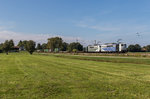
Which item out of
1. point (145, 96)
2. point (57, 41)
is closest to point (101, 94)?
point (145, 96)

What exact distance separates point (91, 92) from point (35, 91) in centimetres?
264

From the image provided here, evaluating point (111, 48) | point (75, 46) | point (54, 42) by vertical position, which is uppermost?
point (54, 42)

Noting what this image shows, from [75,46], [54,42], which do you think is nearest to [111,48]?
[75,46]

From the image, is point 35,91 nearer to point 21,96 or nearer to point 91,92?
point 21,96

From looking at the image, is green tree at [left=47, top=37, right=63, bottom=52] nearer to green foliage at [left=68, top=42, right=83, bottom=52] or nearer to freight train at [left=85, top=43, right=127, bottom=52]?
green foliage at [left=68, top=42, right=83, bottom=52]

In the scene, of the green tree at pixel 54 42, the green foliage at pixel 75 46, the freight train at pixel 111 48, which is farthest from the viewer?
the green foliage at pixel 75 46

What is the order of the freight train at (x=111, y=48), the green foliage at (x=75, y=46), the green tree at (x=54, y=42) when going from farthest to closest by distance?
the green foliage at (x=75, y=46) < the green tree at (x=54, y=42) < the freight train at (x=111, y=48)

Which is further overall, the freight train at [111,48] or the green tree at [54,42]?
the green tree at [54,42]

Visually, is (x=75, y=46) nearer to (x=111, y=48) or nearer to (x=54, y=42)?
(x=54, y=42)

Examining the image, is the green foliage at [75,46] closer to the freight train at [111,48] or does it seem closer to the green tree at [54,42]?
the green tree at [54,42]

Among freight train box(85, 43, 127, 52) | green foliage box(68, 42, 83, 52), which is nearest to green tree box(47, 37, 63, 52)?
green foliage box(68, 42, 83, 52)

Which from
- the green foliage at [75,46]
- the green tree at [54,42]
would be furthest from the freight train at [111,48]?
the green tree at [54,42]

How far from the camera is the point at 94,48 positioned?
78562 mm

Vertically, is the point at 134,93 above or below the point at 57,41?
below
